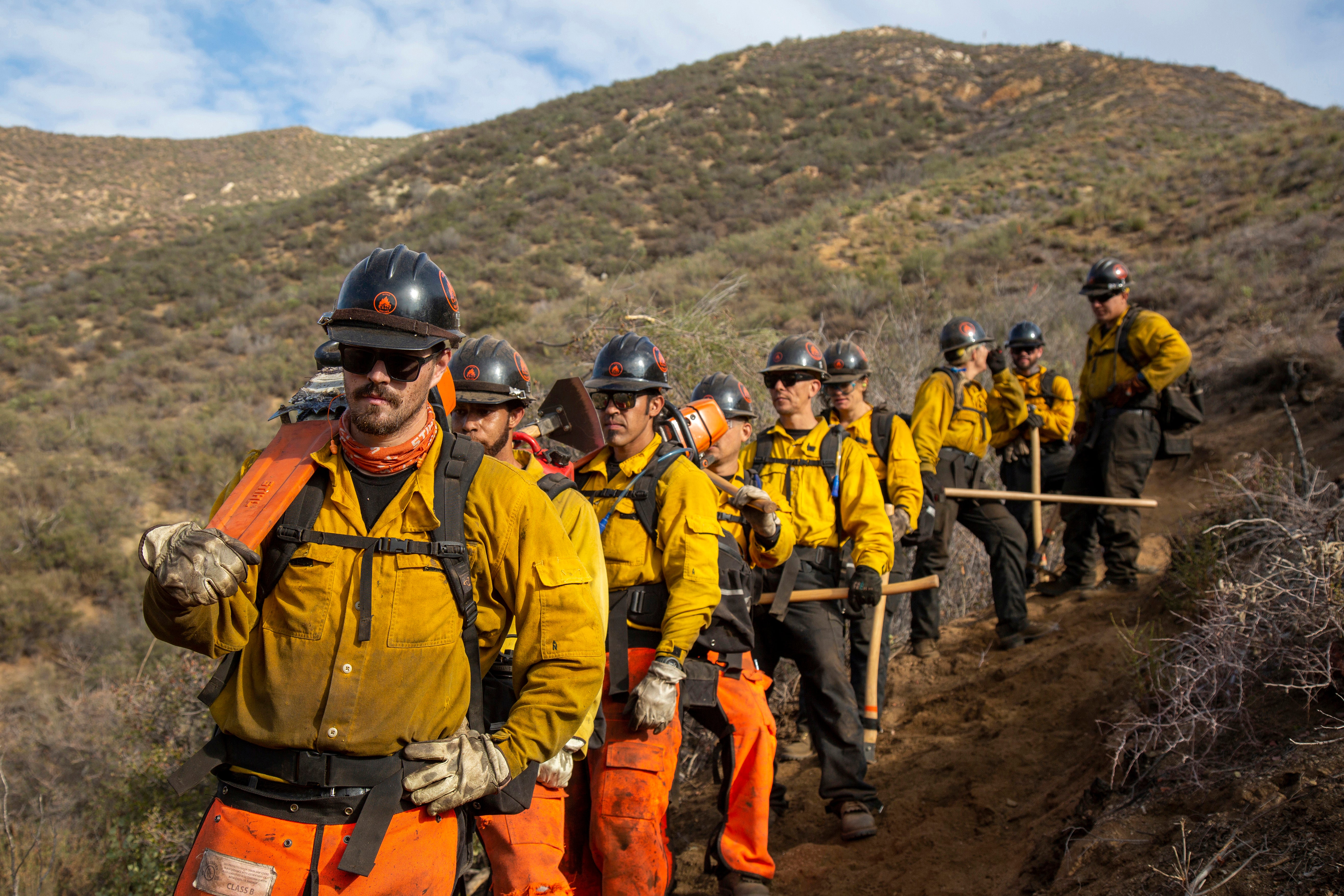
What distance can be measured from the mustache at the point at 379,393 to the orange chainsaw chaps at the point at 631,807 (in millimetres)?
1647

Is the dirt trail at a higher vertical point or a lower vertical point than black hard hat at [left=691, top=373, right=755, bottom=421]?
lower

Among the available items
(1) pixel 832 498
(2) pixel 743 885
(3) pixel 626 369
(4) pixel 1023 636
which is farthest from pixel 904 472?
(2) pixel 743 885

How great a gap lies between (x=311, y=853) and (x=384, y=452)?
94 centimetres

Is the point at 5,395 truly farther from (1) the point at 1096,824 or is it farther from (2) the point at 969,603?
(1) the point at 1096,824

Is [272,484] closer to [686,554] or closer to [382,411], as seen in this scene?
[382,411]

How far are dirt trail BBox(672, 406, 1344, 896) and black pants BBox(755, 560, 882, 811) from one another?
308mm

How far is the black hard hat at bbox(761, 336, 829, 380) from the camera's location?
477cm

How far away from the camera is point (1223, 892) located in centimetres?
266

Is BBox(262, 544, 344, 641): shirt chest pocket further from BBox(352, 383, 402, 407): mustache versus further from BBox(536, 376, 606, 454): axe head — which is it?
BBox(536, 376, 606, 454): axe head

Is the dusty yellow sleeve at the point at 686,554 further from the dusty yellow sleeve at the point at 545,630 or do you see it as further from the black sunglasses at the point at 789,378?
the black sunglasses at the point at 789,378

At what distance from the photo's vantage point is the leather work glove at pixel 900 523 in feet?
18.2

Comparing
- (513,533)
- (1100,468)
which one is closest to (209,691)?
(513,533)

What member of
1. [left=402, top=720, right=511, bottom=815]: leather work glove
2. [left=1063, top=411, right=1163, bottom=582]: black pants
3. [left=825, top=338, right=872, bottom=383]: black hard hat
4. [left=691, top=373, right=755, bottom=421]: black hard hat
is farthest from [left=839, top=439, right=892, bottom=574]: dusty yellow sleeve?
[left=1063, top=411, right=1163, bottom=582]: black pants

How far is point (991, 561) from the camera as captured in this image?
6730 mm
